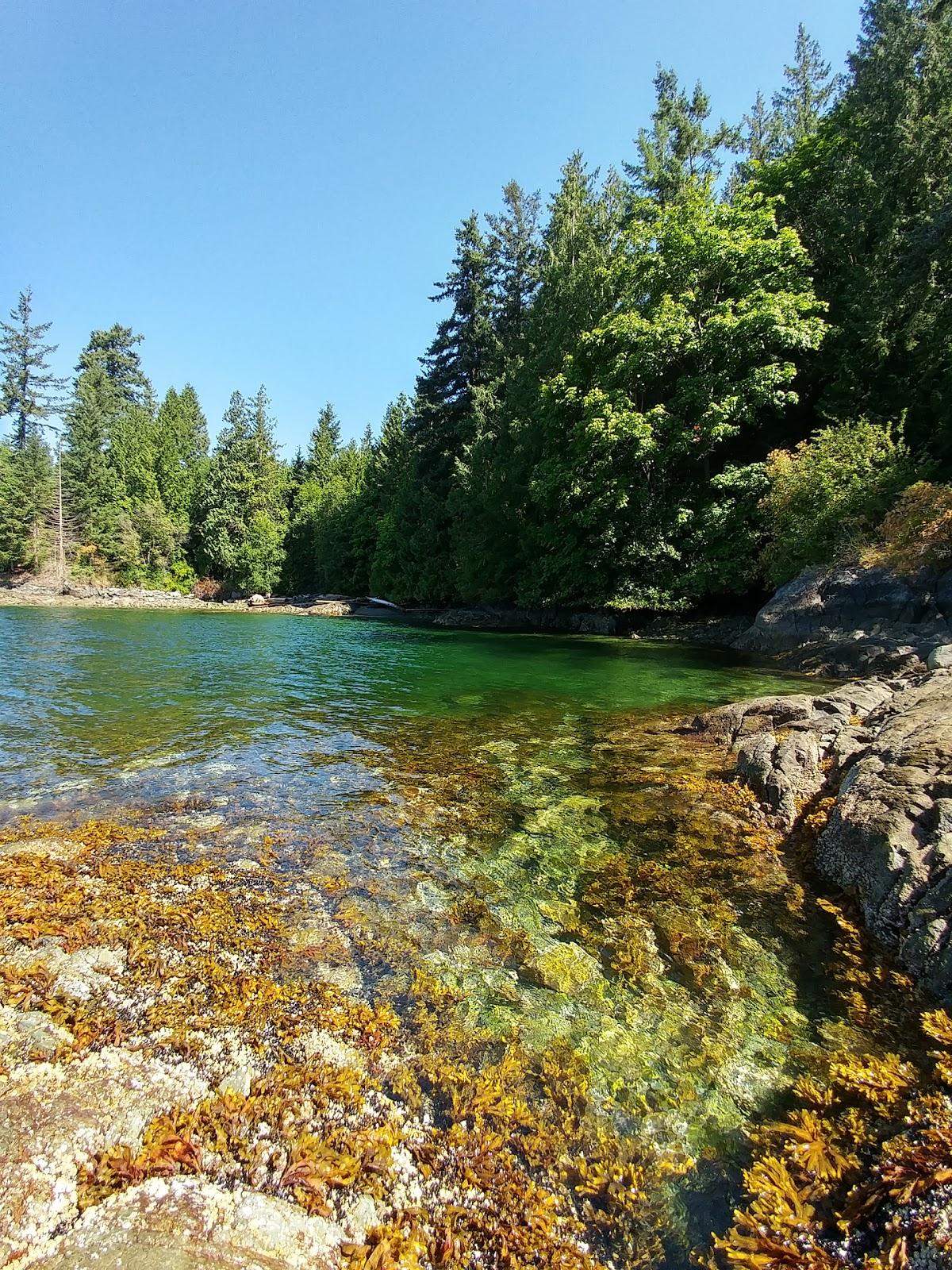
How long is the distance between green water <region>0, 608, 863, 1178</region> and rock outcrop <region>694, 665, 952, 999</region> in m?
0.47

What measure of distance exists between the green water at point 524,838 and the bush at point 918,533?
464 cm

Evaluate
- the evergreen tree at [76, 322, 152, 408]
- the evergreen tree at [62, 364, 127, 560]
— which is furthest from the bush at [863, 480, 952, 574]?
the evergreen tree at [76, 322, 152, 408]

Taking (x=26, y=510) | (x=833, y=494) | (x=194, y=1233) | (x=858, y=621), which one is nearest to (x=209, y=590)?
(x=26, y=510)

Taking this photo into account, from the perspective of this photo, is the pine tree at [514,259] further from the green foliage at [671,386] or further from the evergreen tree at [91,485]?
the evergreen tree at [91,485]

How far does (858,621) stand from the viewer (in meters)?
14.7

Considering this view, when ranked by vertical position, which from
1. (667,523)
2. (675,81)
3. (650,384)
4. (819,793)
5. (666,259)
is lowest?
(819,793)

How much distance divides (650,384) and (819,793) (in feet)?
79.9

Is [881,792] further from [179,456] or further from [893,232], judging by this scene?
[179,456]

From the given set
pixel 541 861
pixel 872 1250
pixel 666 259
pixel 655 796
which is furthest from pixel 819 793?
pixel 666 259

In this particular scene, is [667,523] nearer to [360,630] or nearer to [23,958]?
[360,630]

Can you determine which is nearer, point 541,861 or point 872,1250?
point 872,1250

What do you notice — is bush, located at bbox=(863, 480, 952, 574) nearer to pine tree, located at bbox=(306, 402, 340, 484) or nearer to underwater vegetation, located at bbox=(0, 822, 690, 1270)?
underwater vegetation, located at bbox=(0, 822, 690, 1270)

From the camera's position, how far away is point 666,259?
24.2m

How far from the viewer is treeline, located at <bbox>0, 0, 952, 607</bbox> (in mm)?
20422
